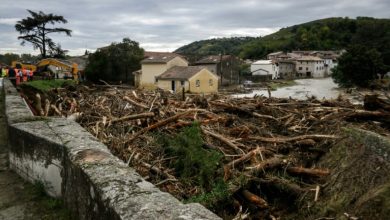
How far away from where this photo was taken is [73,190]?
263 cm

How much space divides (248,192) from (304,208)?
2.82 ft

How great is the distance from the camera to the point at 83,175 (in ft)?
8.02

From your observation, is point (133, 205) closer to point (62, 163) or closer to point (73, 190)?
point (73, 190)

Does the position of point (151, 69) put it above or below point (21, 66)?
below

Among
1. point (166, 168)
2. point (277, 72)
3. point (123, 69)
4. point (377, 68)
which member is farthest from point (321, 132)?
point (277, 72)

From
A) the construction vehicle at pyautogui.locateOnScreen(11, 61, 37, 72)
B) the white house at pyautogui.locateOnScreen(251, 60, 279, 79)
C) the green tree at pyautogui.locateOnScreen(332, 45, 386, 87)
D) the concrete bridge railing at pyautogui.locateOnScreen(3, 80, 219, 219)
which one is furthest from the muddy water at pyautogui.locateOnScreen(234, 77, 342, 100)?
the concrete bridge railing at pyautogui.locateOnScreen(3, 80, 219, 219)

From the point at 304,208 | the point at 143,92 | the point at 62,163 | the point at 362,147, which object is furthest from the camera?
the point at 143,92

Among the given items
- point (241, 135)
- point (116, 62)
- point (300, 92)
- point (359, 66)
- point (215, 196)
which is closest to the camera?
point (215, 196)

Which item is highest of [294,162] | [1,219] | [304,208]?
[1,219]

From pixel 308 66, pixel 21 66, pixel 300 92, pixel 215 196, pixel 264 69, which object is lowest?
pixel 300 92

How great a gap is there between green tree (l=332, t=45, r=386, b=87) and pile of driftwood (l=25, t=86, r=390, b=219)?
135ft

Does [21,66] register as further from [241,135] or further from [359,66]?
[359,66]

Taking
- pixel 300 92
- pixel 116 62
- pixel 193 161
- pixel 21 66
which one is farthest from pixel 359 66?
pixel 193 161

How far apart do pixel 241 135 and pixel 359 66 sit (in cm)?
4510
